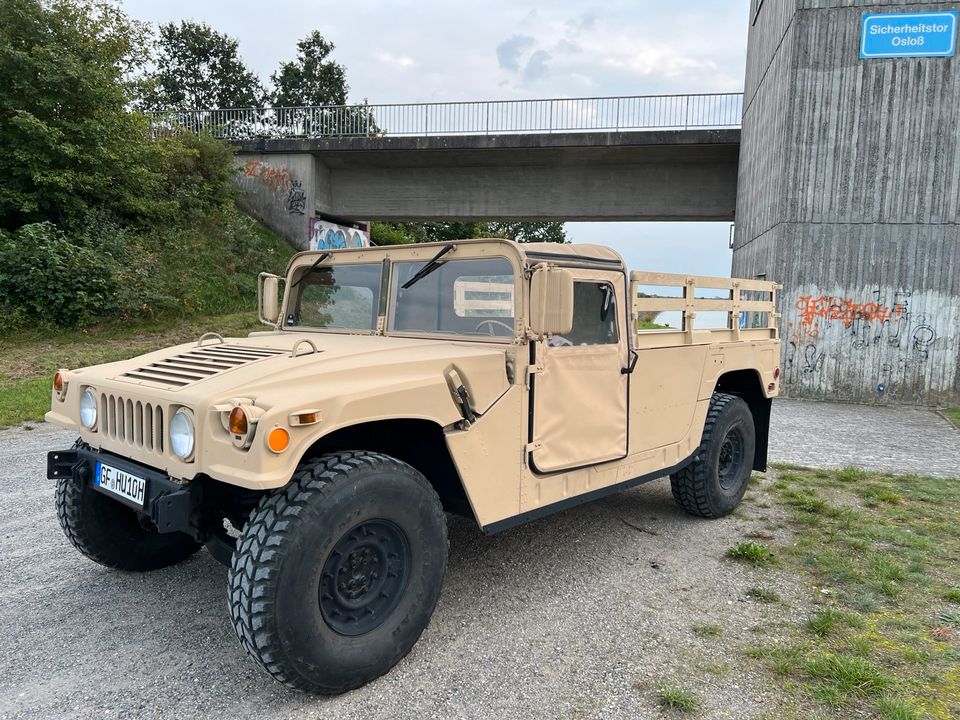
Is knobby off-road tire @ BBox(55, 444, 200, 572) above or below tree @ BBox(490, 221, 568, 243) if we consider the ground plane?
below

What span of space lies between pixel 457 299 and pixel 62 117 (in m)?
13.6

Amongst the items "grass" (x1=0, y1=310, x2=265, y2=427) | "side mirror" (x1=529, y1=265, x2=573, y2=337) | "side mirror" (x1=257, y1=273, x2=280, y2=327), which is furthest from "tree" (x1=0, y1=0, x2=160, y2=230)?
"side mirror" (x1=529, y1=265, x2=573, y2=337)

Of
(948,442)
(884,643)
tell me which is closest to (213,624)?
(884,643)

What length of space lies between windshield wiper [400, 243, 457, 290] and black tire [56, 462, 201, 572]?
79.6 inches

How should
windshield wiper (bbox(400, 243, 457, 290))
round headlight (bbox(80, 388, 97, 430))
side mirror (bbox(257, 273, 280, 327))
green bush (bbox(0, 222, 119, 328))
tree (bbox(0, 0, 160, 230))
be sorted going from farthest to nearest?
1. tree (bbox(0, 0, 160, 230))
2. green bush (bbox(0, 222, 119, 328))
3. side mirror (bbox(257, 273, 280, 327))
4. windshield wiper (bbox(400, 243, 457, 290))
5. round headlight (bbox(80, 388, 97, 430))

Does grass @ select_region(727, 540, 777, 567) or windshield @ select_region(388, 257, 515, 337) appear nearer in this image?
windshield @ select_region(388, 257, 515, 337)

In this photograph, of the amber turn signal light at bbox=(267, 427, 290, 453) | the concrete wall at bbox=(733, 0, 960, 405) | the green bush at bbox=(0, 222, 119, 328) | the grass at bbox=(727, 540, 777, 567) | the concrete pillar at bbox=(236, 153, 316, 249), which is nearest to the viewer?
the amber turn signal light at bbox=(267, 427, 290, 453)

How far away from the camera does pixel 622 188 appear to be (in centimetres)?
1742

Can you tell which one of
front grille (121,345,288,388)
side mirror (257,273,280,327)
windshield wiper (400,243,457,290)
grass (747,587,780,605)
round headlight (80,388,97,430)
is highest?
windshield wiper (400,243,457,290)

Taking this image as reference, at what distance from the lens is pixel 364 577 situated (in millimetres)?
2904

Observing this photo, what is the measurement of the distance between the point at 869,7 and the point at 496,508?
468 inches

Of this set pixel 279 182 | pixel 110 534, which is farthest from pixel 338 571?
pixel 279 182

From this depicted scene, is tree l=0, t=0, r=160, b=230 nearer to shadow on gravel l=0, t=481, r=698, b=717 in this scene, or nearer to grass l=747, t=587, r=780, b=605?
shadow on gravel l=0, t=481, r=698, b=717

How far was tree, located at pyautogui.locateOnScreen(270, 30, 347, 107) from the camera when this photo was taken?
3872cm
